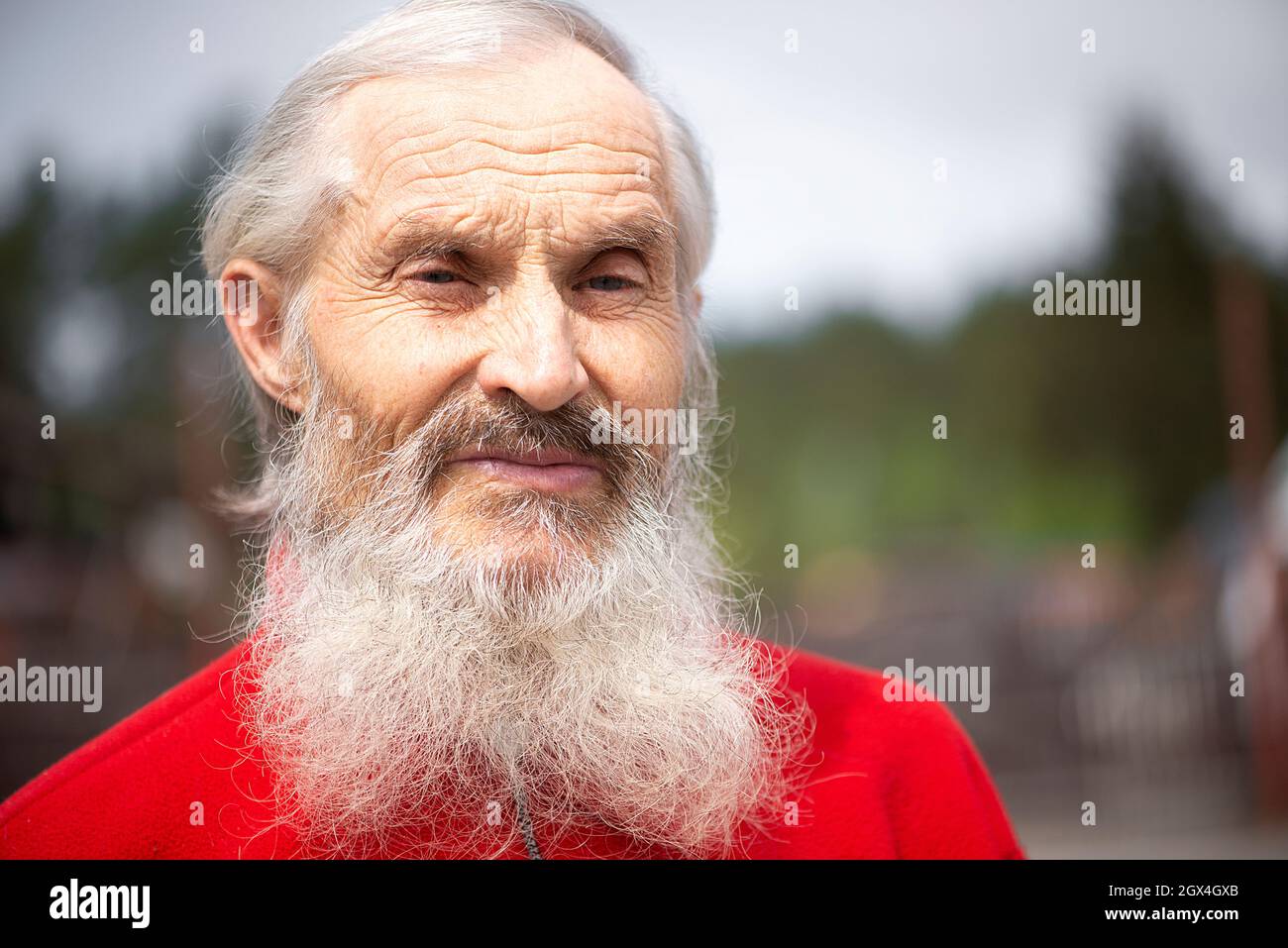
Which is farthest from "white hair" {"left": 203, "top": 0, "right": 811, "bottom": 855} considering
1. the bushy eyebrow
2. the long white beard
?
the bushy eyebrow

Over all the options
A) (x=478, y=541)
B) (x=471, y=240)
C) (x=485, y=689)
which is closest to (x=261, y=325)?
(x=471, y=240)

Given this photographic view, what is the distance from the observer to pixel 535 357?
1.69m

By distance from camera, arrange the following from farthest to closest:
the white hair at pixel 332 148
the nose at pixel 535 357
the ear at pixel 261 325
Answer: the ear at pixel 261 325
the white hair at pixel 332 148
the nose at pixel 535 357

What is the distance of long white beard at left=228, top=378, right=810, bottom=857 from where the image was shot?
1812 mm

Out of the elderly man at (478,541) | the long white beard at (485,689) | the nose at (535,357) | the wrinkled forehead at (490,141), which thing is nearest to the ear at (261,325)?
the elderly man at (478,541)

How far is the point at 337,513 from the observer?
1.93 m

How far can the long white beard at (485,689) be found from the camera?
1812mm

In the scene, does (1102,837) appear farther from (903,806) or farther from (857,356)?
(857,356)

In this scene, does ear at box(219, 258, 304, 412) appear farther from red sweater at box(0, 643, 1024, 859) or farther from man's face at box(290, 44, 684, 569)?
red sweater at box(0, 643, 1024, 859)

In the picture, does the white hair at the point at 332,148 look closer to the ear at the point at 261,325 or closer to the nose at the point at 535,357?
the ear at the point at 261,325

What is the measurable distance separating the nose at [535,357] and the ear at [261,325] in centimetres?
52

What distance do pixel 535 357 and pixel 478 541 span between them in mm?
337

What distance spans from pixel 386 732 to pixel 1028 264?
2132 cm
